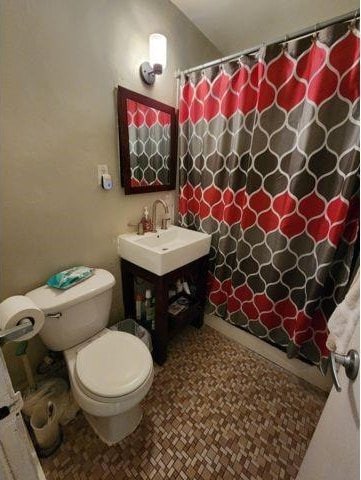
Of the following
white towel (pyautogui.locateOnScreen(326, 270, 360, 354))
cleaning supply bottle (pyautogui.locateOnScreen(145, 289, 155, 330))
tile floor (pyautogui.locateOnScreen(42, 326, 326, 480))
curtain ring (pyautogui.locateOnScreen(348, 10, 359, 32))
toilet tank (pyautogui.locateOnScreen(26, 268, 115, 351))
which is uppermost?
curtain ring (pyautogui.locateOnScreen(348, 10, 359, 32))

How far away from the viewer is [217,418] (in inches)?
49.1

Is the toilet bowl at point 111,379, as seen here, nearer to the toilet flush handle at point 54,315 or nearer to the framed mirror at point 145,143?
the toilet flush handle at point 54,315

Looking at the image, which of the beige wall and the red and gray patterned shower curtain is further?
the red and gray patterned shower curtain

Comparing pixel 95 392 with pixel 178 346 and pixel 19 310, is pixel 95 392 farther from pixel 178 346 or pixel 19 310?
pixel 178 346

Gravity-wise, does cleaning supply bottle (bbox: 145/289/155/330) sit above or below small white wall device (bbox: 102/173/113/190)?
below

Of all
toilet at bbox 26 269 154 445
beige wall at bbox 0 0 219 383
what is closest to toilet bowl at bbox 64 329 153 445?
toilet at bbox 26 269 154 445

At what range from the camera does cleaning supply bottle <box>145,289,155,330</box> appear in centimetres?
157

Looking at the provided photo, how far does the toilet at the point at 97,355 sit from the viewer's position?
957mm

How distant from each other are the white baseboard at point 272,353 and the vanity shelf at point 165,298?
7.1 inches

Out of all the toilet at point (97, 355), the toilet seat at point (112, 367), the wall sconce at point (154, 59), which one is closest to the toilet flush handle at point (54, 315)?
the toilet at point (97, 355)

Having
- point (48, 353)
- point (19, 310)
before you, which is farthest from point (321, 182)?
point (48, 353)

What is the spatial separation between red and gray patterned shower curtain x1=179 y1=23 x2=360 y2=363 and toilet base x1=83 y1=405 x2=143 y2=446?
36.8 inches

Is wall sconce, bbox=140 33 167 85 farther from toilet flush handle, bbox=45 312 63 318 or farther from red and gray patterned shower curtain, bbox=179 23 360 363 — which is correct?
toilet flush handle, bbox=45 312 63 318

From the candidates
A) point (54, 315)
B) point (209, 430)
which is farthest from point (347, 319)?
point (54, 315)
